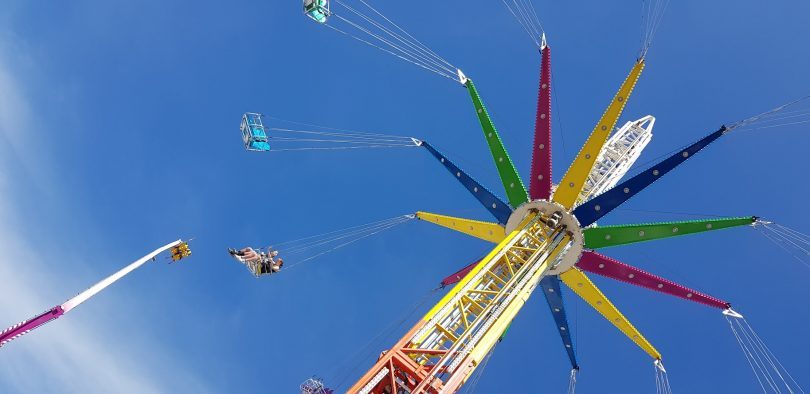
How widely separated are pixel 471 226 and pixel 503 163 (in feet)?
12.3

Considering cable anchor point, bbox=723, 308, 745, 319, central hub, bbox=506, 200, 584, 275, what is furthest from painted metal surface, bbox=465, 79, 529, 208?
cable anchor point, bbox=723, 308, 745, 319

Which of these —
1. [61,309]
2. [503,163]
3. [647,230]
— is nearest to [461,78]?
[503,163]

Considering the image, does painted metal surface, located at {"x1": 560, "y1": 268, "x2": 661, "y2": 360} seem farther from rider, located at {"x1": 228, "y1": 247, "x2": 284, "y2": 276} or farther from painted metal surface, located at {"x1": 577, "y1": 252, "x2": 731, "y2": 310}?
rider, located at {"x1": 228, "y1": 247, "x2": 284, "y2": 276}

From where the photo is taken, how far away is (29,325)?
76.0 ft

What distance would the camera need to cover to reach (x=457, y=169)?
2883 centimetres

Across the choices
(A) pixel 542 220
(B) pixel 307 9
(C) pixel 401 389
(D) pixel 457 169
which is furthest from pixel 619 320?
(B) pixel 307 9

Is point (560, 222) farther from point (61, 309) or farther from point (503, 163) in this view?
point (61, 309)

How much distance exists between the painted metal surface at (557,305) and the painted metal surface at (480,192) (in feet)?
11.1

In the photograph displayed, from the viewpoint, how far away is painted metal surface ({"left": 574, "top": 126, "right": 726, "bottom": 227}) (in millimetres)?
22641

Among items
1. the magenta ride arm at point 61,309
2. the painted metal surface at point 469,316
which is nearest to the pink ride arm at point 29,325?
the magenta ride arm at point 61,309

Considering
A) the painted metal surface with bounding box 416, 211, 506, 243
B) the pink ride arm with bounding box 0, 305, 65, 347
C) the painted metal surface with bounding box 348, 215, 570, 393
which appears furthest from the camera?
the painted metal surface with bounding box 416, 211, 506, 243

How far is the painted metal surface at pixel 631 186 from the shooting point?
74.3 feet

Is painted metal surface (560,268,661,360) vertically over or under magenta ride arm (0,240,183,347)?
under

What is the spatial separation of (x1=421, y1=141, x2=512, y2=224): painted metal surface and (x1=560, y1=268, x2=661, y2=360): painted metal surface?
11.7ft
